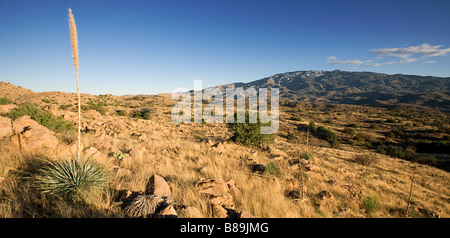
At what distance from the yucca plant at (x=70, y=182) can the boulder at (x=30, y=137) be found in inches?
101

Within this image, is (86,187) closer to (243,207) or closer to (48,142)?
(243,207)

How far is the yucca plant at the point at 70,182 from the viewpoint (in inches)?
117

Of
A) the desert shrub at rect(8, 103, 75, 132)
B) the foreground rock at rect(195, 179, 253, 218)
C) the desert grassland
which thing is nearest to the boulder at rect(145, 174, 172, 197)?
the desert grassland

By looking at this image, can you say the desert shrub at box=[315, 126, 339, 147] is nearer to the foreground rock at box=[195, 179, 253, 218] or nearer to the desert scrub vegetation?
the desert scrub vegetation

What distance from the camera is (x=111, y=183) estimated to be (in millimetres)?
3775

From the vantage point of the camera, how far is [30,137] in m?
5.11

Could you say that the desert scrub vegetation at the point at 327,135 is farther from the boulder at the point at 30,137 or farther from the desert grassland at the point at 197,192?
the boulder at the point at 30,137

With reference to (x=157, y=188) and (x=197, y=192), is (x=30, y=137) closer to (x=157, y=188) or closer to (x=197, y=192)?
(x=157, y=188)

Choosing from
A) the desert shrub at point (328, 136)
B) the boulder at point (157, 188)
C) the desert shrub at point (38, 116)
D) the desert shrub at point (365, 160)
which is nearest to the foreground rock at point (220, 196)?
the boulder at point (157, 188)

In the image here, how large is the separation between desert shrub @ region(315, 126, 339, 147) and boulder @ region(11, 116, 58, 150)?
83.8 feet

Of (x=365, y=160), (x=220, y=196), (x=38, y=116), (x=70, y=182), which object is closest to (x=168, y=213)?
(x=220, y=196)

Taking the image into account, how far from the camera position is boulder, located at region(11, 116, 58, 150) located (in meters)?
4.88

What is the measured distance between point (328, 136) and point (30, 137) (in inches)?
1091

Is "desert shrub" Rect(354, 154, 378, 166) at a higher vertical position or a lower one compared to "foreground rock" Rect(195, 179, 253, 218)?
lower
